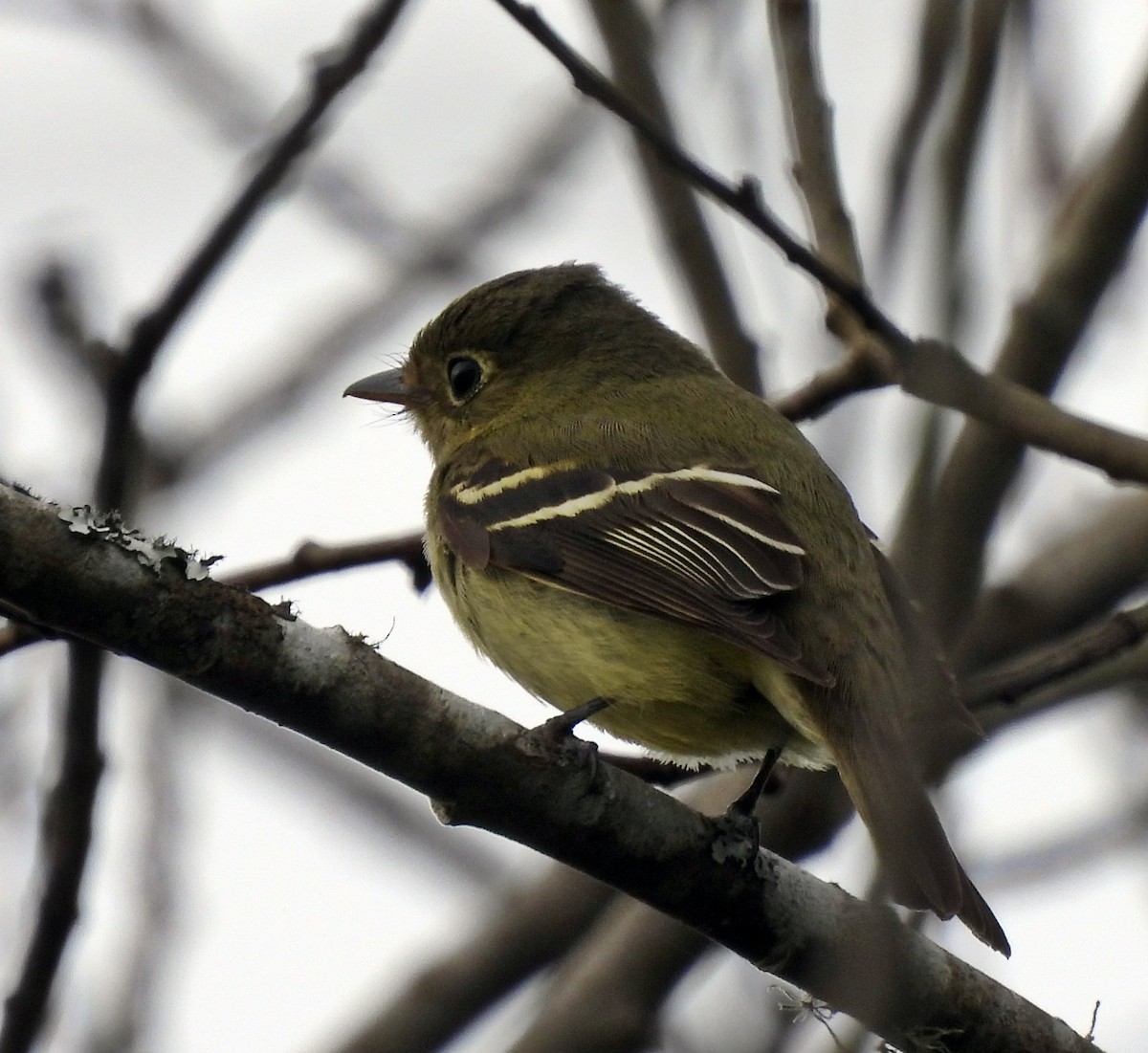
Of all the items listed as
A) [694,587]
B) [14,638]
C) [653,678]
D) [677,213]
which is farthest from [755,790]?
[677,213]

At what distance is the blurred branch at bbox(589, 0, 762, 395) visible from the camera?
18.2 feet

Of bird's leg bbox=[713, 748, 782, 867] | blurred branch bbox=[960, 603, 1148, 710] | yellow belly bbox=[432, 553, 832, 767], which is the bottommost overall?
bird's leg bbox=[713, 748, 782, 867]

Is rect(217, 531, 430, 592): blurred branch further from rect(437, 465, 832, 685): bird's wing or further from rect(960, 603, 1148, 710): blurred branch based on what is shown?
rect(960, 603, 1148, 710): blurred branch

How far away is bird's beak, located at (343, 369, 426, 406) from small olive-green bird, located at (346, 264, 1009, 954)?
0.50 m

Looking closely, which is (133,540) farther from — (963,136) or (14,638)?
(963,136)

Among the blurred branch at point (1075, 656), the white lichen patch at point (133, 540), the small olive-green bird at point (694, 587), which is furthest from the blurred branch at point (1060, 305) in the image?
the white lichen patch at point (133, 540)

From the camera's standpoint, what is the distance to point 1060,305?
5383 millimetres

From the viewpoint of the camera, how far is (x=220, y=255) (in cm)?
370

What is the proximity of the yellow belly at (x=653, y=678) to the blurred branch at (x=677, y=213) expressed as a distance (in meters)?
1.33

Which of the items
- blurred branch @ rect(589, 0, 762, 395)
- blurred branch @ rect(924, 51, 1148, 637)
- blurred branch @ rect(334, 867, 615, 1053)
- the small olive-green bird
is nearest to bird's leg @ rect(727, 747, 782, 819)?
the small olive-green bird

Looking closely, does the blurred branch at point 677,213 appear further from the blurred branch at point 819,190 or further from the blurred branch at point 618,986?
the blurred branch at point 618,986

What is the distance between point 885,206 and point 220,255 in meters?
1.63

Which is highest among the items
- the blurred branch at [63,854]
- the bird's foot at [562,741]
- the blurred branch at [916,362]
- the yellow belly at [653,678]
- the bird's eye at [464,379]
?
the bird's eye at [464,379]

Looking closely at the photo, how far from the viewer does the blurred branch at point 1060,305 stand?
509 centimetres
